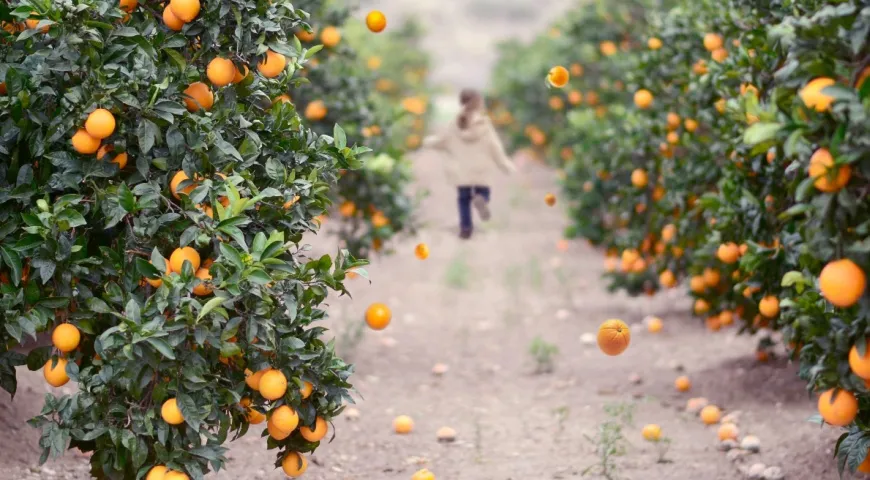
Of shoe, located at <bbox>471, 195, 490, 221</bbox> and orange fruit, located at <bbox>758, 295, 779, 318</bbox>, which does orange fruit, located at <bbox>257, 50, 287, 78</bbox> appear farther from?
shoe, located at <bbox>471, 195, 490, 221</bbox>

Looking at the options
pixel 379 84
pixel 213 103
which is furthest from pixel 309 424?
pixel 379 84

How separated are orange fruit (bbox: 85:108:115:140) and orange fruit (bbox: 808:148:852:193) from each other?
7.31 ft

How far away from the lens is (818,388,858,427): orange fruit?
2.97 meters

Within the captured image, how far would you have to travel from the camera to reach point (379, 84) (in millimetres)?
15961

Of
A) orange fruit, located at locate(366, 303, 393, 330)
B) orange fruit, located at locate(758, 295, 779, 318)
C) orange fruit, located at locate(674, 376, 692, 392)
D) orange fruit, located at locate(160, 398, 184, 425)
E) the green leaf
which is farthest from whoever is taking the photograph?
orange fruit, located at locate(674, 376, 692, 392)

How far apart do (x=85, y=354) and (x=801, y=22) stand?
269 cm

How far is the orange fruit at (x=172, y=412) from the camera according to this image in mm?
3021

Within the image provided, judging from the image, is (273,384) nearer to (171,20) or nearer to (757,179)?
(171,20)

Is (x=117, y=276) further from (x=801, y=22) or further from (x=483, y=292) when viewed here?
(x=483, y=292)

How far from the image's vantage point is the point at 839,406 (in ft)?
9.75

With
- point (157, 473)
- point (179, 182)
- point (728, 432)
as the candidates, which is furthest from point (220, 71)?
point (728, 432)

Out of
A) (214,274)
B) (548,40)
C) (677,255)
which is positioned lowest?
(548,40)

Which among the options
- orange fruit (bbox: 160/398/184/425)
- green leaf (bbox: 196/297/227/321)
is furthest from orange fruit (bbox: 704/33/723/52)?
orange fruit (bbox: 160/398/184/425)

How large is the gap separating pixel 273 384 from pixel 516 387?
12.8 feet
